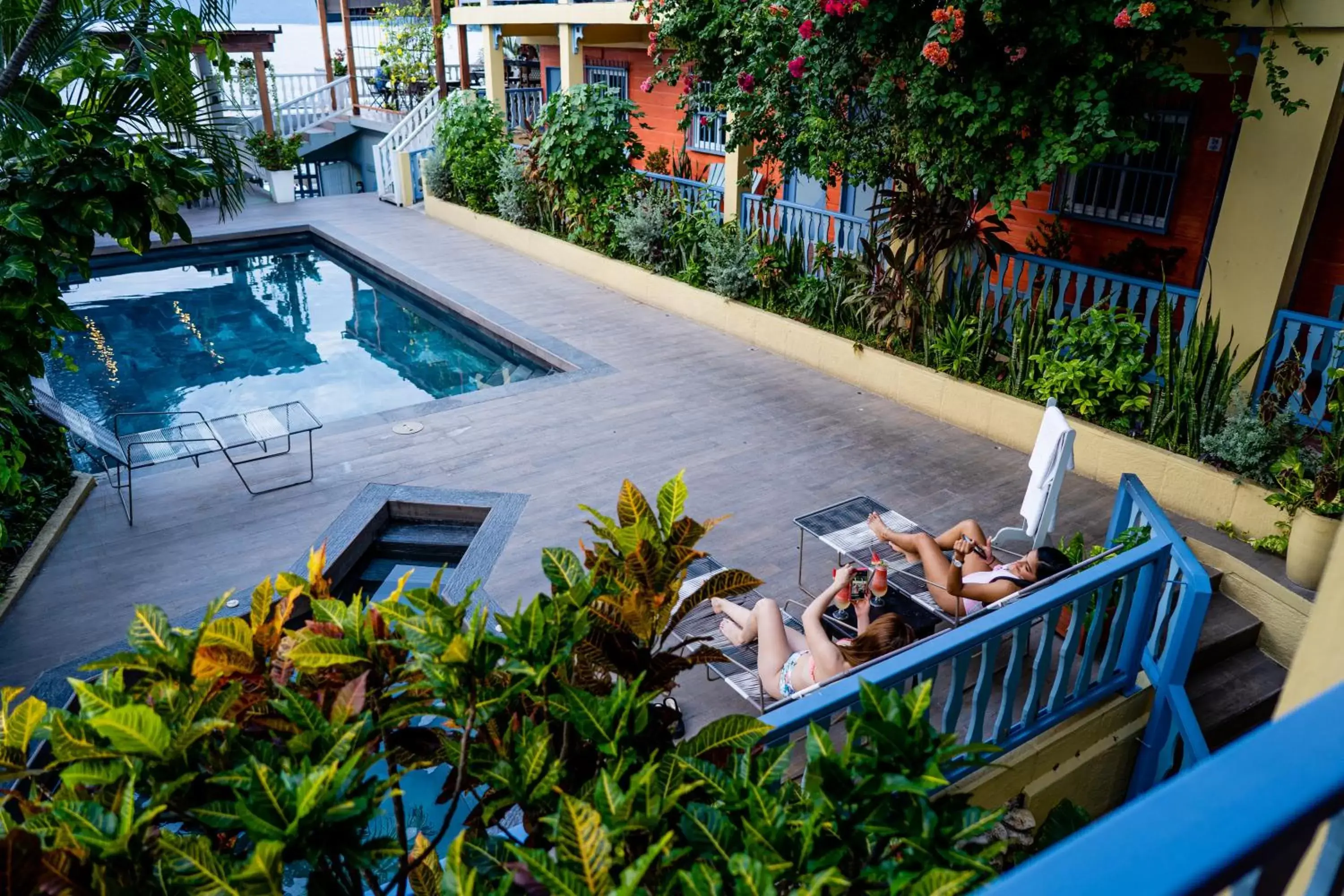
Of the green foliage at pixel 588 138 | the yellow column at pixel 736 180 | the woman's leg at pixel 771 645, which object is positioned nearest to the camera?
the woman's leg at pixel 771 645

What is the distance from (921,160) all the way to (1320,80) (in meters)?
2.68

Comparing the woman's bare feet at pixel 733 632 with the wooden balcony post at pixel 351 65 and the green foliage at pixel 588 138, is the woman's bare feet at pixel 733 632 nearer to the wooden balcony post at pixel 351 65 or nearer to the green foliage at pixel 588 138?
the green foliage at pixel 588 138

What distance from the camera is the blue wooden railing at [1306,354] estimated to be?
6.01 metres

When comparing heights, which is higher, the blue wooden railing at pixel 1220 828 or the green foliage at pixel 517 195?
the blue wooden railing at pixel 1220 828

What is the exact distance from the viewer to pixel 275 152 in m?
18.0

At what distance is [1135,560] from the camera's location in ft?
12.9

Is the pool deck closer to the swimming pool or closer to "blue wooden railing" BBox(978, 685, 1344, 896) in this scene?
the swimming pool

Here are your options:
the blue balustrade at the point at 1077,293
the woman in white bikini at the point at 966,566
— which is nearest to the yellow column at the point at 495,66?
the blue balustrade at the point at 1077,293

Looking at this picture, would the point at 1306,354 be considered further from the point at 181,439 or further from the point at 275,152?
the point at 275,152

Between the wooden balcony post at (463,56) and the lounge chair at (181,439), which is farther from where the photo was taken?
the wooden balcony post at (463,56)

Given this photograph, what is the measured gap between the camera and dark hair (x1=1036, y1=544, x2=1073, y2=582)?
4.73 m

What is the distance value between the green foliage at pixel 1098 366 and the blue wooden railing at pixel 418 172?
504 inches

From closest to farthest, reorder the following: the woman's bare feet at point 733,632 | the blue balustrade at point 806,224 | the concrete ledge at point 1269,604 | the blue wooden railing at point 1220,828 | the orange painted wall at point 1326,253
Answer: the blue wooden railing at point 1220,828, the woman's bare feet at point 733,632, the concrete ledge at point 1269,604, the orange painted wall at point 1326,253, the blue balustrade at point 806,224

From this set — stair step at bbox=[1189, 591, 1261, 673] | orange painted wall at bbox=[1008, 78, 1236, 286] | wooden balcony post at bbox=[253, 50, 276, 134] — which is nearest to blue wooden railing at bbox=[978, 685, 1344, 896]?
stair step at bbox=[1189, 591, 1261, 673]
